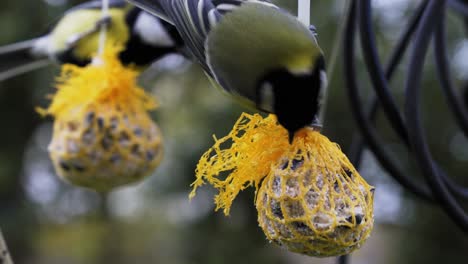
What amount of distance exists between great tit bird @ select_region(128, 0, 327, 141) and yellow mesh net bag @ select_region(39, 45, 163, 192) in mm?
290

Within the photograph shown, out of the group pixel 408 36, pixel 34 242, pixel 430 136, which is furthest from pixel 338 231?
pixel 34 242

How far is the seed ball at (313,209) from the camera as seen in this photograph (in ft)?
2.10

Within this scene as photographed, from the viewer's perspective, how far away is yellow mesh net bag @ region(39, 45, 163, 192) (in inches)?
40.8

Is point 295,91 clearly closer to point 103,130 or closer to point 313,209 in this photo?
point 313,209

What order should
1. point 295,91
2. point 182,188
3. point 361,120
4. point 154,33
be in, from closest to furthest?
point 295,91 → point 361,120 → point 154,33 → point 182,188

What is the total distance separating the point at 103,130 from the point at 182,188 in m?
1.32

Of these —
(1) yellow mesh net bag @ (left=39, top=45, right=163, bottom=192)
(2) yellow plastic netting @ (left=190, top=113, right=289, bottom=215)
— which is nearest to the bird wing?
(2) yellow plastic netting @ (left=190, top=113, right=289, bottom=215)

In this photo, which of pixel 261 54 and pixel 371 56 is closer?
pixel 261 54

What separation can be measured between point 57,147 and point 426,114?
1633mm

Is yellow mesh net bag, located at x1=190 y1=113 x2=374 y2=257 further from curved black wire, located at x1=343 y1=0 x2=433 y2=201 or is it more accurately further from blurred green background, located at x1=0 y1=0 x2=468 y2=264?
blurred green background, located at x1=0 y1=0 x2=468 y2=264

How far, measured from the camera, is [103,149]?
3.41 feet

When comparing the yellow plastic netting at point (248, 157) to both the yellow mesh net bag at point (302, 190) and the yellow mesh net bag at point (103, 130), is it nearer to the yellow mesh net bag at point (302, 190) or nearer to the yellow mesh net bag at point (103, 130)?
the yellow mesh net bag at point (302, 190)

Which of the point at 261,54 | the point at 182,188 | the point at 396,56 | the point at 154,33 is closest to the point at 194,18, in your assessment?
the point at 261,54

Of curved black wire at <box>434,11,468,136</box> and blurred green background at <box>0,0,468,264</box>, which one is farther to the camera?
blurred green background at <box>0,0,468,264</box>
